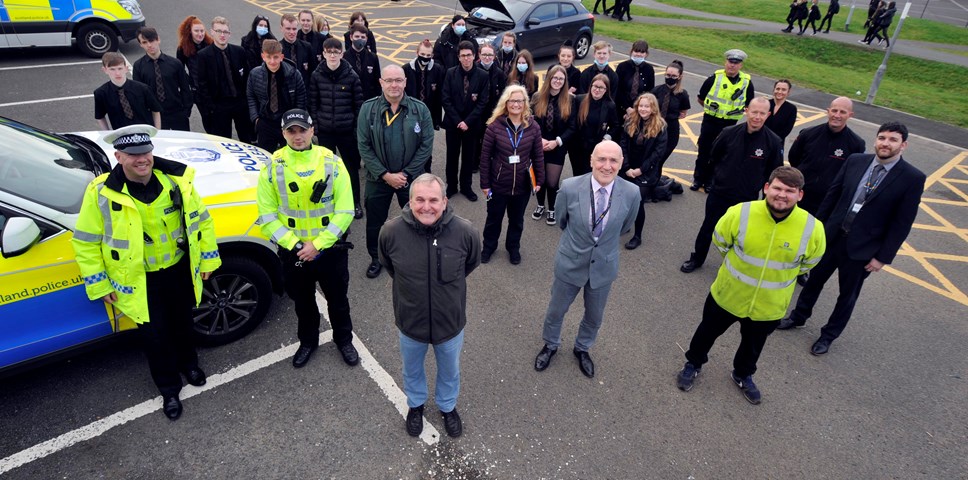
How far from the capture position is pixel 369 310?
481 cm

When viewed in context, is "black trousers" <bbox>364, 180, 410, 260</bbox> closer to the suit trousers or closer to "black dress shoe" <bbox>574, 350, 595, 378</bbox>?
the suit trousers

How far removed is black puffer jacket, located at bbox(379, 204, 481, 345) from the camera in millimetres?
3105

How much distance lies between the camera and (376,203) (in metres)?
5.19

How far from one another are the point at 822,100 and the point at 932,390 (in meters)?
10.4

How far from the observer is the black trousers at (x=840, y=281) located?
441cm

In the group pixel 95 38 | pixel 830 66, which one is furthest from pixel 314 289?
pixel 830 66

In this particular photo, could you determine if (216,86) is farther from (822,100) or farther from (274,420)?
Result: (822,100)

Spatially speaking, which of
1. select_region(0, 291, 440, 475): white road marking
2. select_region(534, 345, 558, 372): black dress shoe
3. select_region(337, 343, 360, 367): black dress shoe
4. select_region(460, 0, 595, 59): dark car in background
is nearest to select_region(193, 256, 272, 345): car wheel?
select_region(0, 291, 440, 475): white road marking

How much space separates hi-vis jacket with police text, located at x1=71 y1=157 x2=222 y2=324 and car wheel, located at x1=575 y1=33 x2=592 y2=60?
13285 millimetres

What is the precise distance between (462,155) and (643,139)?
2307 mm

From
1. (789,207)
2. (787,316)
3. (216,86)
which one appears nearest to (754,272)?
(789,207)

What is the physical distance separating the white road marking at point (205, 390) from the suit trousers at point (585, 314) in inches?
47.2

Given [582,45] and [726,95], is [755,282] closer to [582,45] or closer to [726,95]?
[726,95]

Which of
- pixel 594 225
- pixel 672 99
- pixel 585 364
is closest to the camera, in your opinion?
pixel 594 225
